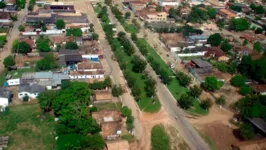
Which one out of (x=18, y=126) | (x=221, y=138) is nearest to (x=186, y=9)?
(x=221, y=138)

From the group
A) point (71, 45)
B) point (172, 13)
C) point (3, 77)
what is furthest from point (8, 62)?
point (172, 13)

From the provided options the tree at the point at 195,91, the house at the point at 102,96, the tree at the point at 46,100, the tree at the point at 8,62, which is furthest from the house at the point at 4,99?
the tree at the point at 195,91

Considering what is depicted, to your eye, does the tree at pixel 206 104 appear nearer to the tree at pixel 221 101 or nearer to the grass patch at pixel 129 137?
the tree at pixel 221 101

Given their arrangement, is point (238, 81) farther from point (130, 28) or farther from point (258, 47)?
point (130, 28)

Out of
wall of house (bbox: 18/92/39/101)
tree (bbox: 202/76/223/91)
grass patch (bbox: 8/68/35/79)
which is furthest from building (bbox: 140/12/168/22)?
wall of house (bbox: 18/92/39/101)

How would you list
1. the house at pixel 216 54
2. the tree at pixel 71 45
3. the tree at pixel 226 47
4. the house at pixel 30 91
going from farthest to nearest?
the tree at pixel 226 47
the house at pixel 216 54
the tree at pixel 71 45
the house at pixel 30 91

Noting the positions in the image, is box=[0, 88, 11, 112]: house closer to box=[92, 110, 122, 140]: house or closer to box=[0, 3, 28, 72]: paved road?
box=[0, 3, 28, 72]: paved road
